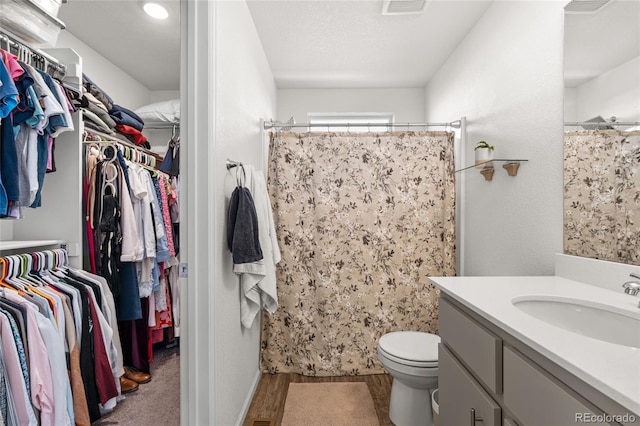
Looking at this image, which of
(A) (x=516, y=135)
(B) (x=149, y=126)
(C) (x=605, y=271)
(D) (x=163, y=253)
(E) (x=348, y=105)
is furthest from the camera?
(E) (x=348, y=105)

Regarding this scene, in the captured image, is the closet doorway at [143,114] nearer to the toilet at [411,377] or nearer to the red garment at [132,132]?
the red garment at [132,132]

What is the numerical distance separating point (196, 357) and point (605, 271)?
65.1 inches

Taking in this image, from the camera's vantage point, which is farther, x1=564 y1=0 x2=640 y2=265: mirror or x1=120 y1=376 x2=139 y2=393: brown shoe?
x1=120 y1=376 x2=139 y2=393: brown shoe

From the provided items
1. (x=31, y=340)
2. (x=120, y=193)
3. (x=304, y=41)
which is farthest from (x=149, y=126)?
(x=31, y=340)

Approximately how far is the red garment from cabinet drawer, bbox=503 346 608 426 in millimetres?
2652

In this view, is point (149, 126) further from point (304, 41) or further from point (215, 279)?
point (215, 279)

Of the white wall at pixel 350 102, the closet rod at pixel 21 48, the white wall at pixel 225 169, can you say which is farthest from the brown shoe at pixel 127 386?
the white wall at pixel 350 102

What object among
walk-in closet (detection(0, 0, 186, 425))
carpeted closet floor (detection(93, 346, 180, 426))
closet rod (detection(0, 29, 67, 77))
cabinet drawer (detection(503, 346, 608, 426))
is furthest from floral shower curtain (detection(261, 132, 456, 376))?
cabinet drawer (detection(503, 346, 608, 426))

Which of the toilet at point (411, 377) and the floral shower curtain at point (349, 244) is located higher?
the floral shower curtain at point (349, 244)

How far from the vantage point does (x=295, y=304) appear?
8.04 ft

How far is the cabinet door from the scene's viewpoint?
0.93m

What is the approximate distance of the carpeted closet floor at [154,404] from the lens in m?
1.88

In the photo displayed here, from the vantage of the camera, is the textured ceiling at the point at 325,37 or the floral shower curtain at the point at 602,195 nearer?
the floral shower curtain at the point at 602,195

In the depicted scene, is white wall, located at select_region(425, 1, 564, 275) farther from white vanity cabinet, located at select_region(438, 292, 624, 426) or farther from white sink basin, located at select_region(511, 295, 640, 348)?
white vanity cabinet, located at select_region(438, 292, 624, 426)
